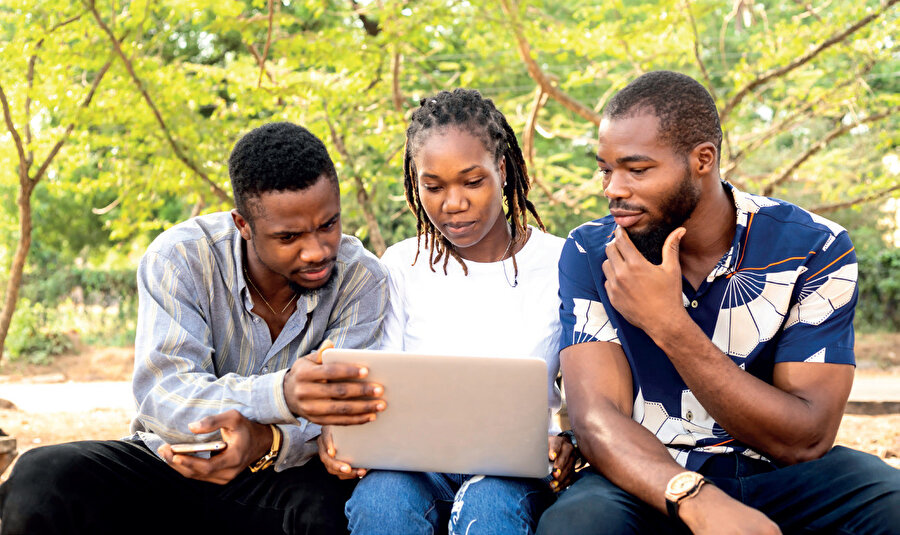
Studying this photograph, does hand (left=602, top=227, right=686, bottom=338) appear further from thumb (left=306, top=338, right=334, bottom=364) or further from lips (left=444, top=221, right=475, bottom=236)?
thumb (left=306, top=338, right=334, bottom=364)

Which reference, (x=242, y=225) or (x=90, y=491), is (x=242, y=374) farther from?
(x=90, y=491)

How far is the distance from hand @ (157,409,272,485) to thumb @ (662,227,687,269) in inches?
55.4

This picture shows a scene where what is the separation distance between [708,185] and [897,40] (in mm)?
5965

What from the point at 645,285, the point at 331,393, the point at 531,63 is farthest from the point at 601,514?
the point at 531,63

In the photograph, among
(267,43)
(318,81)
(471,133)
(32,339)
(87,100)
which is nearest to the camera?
(471,133)

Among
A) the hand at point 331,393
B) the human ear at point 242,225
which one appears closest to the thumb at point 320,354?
the hand at point 331,393

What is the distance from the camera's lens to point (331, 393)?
7.68ft

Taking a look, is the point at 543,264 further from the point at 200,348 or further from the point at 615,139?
the point at 200,348

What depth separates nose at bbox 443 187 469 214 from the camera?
2895 mm

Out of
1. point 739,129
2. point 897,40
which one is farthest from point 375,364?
point 739,129

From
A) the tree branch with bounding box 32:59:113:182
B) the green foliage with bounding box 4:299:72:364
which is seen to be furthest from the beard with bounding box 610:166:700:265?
the green foliage with bounding box 4:299:72:364

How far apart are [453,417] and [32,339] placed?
15.0 m

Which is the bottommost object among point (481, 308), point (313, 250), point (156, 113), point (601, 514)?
point (601, 514)

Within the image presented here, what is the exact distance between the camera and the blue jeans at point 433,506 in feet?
7.81
